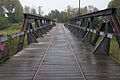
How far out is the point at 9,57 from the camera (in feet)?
21.6

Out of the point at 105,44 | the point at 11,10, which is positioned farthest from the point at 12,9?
the point at 105,44

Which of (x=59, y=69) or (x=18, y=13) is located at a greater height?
(x=18, y=13)

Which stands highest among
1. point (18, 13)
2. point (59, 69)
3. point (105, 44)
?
point (18, 13)

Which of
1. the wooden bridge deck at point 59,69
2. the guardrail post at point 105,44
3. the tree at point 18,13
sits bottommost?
the wooden bridge deck at point 59,69

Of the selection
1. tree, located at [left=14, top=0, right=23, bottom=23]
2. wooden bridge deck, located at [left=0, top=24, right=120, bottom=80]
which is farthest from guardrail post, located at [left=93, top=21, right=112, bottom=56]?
tree, located at [left=14, top=0, right=23, bottom=23]

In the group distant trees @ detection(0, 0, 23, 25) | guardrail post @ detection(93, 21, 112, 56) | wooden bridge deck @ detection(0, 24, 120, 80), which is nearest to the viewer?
wooden bridge deck @ detection(0, 24, 120, 80)

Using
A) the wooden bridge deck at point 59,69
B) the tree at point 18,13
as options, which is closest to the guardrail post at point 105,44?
the wooden bridge deck at point 59,69

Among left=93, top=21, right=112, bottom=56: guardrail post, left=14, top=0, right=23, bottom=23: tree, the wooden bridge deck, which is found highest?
left=14, top=0, right=23, bottom=23: tree

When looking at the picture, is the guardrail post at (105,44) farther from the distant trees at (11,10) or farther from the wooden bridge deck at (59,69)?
the distant trees at (11,10)

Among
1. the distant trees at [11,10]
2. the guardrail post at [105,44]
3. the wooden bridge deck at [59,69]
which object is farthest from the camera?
the distant trees at [11,10]

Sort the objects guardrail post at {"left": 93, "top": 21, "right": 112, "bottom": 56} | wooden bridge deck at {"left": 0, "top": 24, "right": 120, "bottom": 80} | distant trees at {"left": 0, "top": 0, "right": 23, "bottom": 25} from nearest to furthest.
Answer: wooden bridge deck at {"left": 0, "top": 24, "right": 120, "bottom": 80}
guardrail post at {"left": 93, "top": 21, "right": 112, "bottom": 56}
distant trees at {"left": 0, "top": 0, "right": 23, "bottom": 25}

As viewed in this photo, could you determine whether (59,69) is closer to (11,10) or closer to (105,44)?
(105,44)

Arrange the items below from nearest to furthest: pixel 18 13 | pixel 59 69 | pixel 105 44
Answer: pixel 59 69, pixel 105 44, pixel 18 13

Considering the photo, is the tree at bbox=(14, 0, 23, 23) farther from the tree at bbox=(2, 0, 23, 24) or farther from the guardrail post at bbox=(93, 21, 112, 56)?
the guardrail post at bbox=(93, 21, 112, 56)
